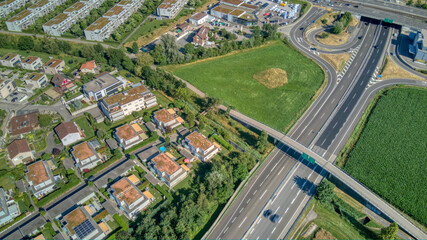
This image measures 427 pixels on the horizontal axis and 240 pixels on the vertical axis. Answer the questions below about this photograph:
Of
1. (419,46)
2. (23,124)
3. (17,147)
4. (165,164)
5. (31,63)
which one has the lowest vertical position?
(23,124)

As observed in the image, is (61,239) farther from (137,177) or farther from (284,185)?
(284,185)

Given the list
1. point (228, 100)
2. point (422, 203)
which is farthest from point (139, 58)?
point (422, 203)

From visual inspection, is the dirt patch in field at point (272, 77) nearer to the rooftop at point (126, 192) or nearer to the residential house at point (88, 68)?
the rooftop at point (126, 192)

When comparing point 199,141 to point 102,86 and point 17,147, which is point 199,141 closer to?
point 102,86

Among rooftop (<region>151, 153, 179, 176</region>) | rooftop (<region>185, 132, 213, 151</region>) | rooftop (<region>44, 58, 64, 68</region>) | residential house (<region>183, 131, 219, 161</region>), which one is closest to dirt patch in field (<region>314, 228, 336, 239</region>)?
residential house (<region>183, 131, 219, 161</region>)

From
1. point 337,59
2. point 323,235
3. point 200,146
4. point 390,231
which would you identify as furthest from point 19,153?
point 337,59

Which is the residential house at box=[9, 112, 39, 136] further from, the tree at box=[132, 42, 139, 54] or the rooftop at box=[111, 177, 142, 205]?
the tree at box=[132, 42, 139, 54]
